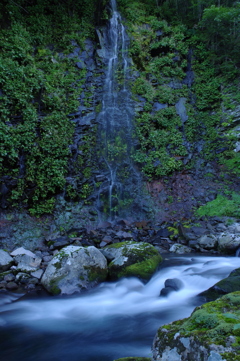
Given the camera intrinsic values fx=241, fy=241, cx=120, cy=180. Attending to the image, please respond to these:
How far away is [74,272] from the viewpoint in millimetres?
5957

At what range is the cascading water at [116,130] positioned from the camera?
11.8 metres

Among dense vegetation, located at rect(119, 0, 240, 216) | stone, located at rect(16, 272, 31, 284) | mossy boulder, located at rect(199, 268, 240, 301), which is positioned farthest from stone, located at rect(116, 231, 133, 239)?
mossy boulder, located at rect(199, 268, 240, 301)

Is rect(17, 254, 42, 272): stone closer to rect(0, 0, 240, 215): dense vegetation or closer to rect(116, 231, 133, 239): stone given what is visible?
rect(0, 0, 240, 215): dense vegetation

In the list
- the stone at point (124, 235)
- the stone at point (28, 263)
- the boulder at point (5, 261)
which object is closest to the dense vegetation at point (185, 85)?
the stone at point (124, 235)

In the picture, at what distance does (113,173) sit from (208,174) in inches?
203

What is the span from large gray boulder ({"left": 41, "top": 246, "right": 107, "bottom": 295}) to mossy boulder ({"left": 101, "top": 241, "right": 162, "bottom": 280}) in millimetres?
378

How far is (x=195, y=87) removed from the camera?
1531 cm

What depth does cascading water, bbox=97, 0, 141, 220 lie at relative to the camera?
1180cm

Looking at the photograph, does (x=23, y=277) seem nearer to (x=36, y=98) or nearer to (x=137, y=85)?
(x=36, y=98)

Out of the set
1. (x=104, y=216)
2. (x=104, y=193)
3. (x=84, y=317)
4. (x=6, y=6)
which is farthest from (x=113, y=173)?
(x=6, y=6)

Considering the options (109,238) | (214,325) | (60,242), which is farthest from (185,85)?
(214,325)

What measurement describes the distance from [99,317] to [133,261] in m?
1.78

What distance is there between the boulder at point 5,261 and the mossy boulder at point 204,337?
19.2 ft

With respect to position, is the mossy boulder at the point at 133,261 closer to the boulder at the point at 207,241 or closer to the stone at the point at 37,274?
the stone at the point at 37,274
